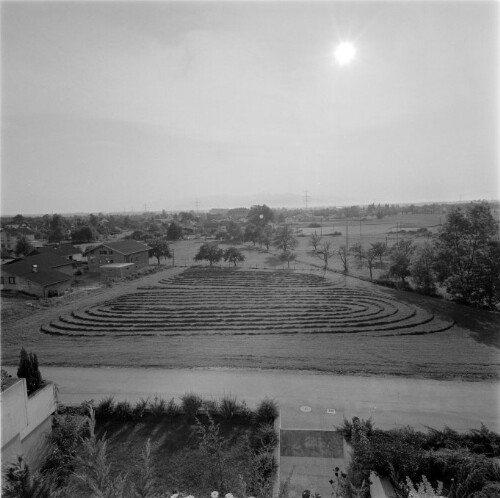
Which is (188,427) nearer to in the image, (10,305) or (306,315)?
(306,315)

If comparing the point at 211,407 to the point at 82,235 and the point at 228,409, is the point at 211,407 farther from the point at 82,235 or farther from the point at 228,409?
the point at 82,235

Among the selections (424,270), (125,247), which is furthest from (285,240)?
(424,270)

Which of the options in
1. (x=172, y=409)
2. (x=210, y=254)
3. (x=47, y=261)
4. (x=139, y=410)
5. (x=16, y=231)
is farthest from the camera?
(x=16, y=231)

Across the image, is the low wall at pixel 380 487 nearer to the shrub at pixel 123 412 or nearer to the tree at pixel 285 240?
the shrub at pixel 123 412

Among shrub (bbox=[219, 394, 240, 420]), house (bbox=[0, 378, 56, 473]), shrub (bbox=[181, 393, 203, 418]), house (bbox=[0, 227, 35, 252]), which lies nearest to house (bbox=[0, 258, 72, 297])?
house (bbox=[0, 378, 56, 473])

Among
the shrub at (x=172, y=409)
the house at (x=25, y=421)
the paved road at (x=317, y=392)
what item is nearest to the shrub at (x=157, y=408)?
the shrub at (x=172, y=409)

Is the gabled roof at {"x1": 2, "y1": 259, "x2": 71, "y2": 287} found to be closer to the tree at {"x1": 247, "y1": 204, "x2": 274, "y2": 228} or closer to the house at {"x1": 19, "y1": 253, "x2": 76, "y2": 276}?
the house at {"x1": 19, "y1": 253, "x2": 76, "y2": 276}
